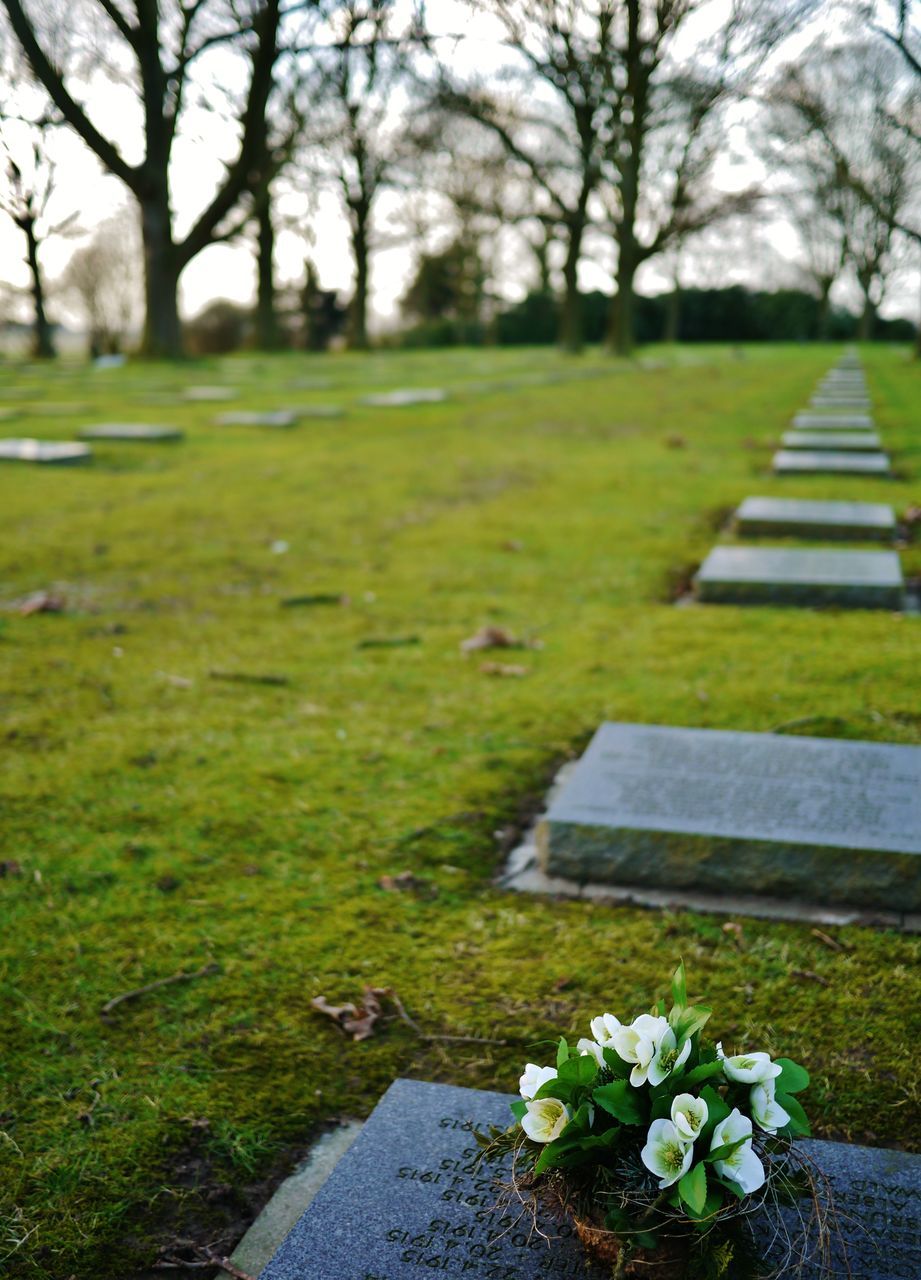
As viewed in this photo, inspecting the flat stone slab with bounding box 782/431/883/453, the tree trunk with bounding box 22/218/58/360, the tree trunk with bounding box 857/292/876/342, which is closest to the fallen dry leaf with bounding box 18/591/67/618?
the flat stone slab with bounding box 782/431/883/453

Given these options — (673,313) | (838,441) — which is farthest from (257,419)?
(673,313)

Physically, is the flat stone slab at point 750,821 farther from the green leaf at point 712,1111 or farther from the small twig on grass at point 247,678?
the small twig on grass at point 247,678

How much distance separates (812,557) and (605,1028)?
4.56m

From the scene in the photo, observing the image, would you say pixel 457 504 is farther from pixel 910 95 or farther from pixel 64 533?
pixel 910 95

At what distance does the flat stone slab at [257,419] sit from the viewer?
37.6 feet

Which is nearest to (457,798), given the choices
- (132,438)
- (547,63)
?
(132,438)

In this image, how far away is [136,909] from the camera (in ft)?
9.22

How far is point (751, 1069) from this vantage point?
1.45 meters

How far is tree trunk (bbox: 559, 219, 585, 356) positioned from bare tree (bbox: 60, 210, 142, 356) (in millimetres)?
24368

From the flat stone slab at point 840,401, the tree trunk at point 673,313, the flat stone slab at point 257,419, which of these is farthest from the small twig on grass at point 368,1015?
the tree trunk at point 673,313

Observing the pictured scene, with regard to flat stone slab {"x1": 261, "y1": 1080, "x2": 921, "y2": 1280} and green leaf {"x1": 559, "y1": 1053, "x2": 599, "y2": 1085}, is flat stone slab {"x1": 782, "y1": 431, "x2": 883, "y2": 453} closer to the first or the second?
flat stone slab {"x1": 261, "y1": 1080, "x2": 921, "y2": 1280}

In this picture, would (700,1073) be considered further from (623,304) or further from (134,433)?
(623,304)

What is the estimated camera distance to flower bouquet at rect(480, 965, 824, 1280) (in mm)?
1385

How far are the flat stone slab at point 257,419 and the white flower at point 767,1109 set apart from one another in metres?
10.6
